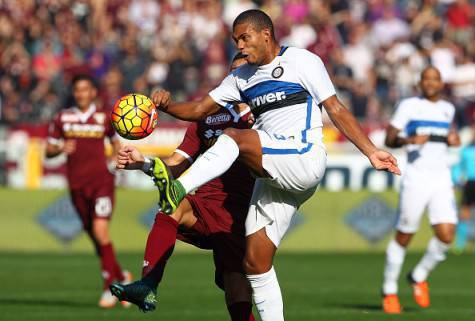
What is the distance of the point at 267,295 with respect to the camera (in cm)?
914

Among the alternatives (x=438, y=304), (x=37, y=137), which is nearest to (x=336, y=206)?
(x=37, y=137)

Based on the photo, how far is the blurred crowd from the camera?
24.1 metres

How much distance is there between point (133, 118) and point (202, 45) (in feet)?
55.7

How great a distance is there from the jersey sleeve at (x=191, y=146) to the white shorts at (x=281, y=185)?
0.73 meters

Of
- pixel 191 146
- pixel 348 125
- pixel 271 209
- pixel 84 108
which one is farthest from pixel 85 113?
pixel 348 125

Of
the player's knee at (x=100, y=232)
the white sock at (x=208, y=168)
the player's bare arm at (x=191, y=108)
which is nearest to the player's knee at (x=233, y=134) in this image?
the white sock at (x=208, y=168)

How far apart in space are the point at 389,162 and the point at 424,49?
647 inches

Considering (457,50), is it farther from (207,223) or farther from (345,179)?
(207,223)

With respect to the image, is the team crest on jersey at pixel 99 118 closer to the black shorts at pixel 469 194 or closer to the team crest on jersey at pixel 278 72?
the team crest on jersey at pixel 278 72

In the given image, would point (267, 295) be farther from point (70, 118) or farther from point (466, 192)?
point (466, 192)

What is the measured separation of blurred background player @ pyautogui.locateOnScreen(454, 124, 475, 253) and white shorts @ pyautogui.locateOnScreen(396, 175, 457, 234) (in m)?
9.35

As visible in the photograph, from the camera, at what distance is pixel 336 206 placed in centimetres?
2261

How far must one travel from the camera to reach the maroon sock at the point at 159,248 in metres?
8.97

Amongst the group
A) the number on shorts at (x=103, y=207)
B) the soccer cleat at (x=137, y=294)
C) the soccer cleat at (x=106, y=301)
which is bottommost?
the soccer cleat at (x=106, y=301)
